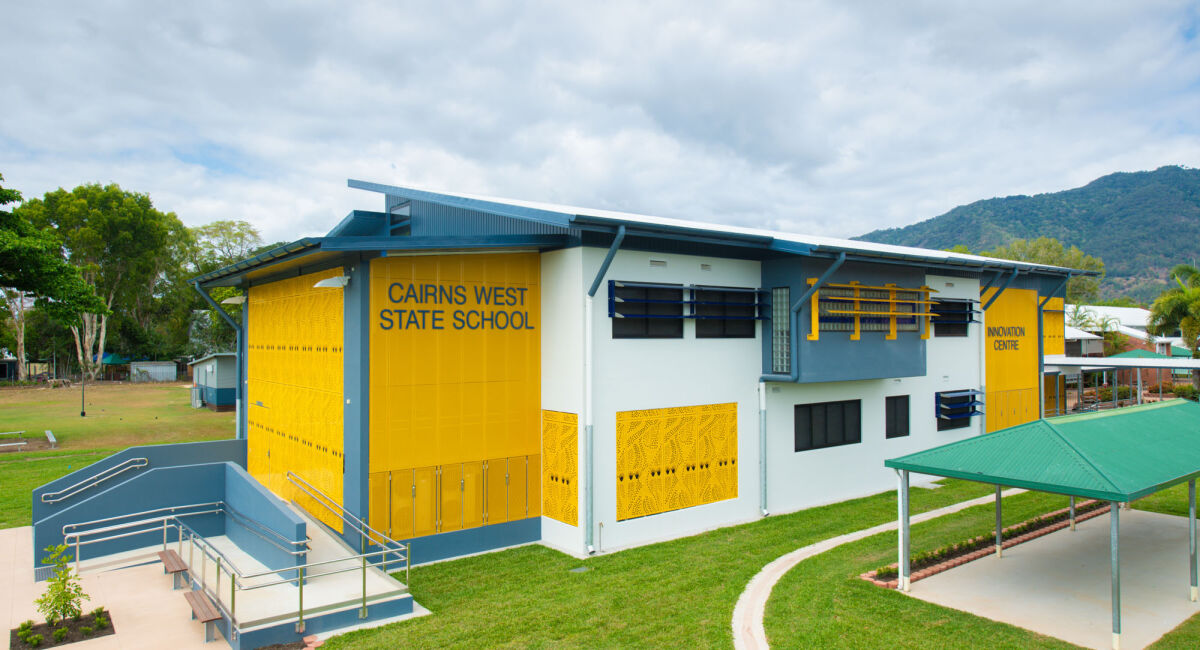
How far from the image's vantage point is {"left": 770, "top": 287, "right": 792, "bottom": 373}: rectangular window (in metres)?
14.3

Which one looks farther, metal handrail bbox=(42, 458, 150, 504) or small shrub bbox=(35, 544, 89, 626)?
metal handrail bbox=(42, 458, 150, 504)

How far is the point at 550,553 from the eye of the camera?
39.4 feet

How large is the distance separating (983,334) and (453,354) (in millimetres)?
15471

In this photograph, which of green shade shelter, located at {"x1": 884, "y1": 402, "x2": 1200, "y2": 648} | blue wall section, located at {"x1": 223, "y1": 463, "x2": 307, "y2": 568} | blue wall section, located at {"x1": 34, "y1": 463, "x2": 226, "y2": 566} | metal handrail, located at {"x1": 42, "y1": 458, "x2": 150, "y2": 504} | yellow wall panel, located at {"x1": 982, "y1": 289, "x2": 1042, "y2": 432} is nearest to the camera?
green shade shelter, located at {"x1": 884, "y1": 402, "x2": 1200, "y2": 648}

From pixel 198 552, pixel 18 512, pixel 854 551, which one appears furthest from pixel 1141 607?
pixel 18 512

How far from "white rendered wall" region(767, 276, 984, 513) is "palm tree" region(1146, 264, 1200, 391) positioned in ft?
80.9

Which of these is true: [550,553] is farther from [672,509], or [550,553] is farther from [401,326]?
[401,326]

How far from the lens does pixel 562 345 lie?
492 inches

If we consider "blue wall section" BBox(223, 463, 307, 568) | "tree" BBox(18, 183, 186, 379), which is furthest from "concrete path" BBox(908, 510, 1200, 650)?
"tree" BBox(18, 183, 186, 379)

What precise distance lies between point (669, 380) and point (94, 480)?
11.5m

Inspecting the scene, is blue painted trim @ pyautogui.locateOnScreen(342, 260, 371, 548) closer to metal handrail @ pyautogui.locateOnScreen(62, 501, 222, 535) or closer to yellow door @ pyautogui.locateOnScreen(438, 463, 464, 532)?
yellow door @ pyautogui.locateOnScreen(438, 463, 464, 532)

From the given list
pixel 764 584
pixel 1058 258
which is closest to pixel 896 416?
pixel 764 584

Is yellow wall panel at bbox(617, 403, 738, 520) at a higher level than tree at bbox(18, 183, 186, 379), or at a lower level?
lower

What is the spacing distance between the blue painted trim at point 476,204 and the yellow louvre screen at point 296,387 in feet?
7.95
